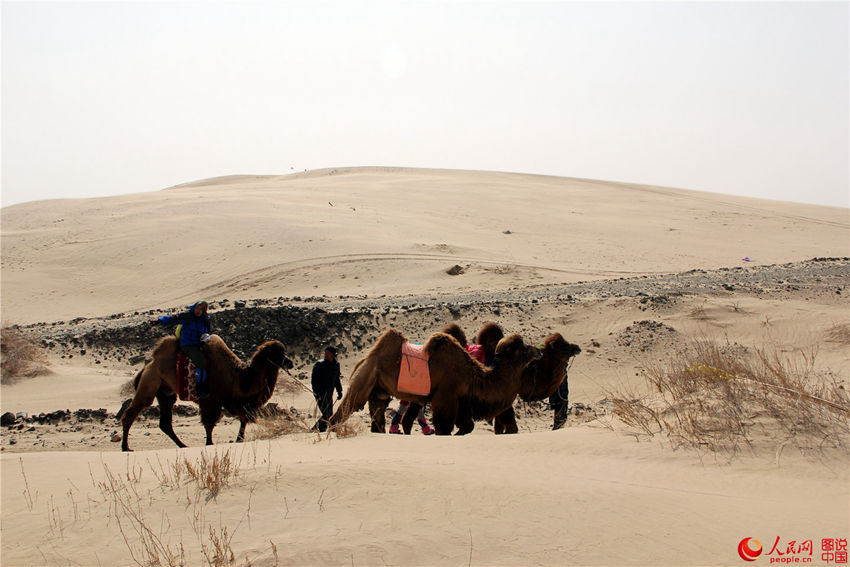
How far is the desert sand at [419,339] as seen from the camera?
186 inches

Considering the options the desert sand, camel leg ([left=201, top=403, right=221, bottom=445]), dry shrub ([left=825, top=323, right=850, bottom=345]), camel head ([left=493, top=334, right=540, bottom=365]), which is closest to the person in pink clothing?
the desert sand

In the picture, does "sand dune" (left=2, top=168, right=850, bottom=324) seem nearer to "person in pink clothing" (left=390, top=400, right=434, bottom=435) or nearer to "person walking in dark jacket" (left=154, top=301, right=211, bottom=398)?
"person in pink clothing" (left=390, top=400, right=434, bottom=435)

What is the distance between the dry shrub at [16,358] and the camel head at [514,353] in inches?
381

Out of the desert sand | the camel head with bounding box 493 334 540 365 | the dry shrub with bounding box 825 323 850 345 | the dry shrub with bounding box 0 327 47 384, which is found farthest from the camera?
the dry shrub with bounding box 825 323 850 345

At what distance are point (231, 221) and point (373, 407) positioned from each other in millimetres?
24690

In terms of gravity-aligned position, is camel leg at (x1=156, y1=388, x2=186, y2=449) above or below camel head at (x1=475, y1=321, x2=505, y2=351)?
below

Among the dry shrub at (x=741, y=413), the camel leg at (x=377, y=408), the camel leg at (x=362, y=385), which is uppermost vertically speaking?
the dry shrub at (x=741, y=413)

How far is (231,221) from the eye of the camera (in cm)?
3200

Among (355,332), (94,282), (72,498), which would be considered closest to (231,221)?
(94,282)

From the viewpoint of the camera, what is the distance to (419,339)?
15086 mm

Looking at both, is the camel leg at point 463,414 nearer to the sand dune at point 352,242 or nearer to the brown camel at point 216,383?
the brown camel at point 216,383

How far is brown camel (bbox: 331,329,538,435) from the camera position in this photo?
8.77 meters

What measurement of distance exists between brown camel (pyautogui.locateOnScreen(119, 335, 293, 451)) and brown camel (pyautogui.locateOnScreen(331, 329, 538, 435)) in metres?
1.62

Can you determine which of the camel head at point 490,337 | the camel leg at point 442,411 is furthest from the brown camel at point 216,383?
the camel head at point 490,337
